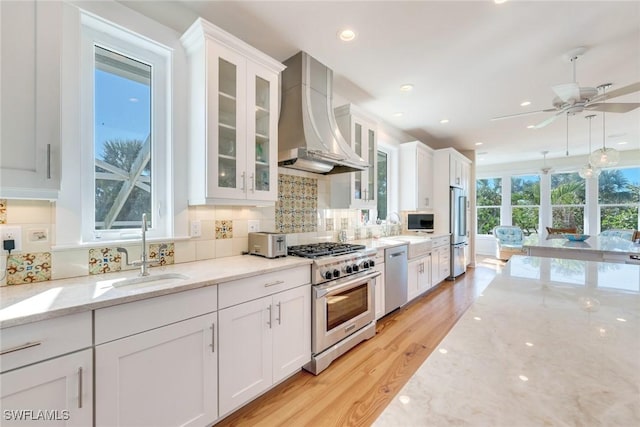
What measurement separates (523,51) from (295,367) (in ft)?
10.7

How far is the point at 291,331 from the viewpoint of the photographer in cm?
193

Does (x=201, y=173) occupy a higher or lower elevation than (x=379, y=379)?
higher

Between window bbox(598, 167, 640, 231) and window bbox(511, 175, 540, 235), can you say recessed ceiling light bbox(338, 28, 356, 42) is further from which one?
window bbox(598, 167, 640, 231)

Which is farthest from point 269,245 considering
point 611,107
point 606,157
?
point 606,157

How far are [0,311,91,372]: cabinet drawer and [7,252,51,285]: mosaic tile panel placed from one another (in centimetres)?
59

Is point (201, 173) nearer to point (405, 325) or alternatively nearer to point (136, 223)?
point (136, 223)

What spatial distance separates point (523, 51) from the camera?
235 cm

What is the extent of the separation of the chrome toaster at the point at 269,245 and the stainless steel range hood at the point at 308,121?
70cm

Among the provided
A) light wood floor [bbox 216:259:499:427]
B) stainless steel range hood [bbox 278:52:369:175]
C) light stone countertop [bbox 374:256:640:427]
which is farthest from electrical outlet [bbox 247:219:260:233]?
light stone countertop [bbox 374:256:640:427]

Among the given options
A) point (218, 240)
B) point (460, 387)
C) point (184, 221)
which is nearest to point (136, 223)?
point (184, 221)

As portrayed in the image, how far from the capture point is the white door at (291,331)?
1.84 m

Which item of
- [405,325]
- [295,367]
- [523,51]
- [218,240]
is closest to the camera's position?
[295,367]

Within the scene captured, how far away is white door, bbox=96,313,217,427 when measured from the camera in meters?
1.16

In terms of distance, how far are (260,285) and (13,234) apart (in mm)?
1263
